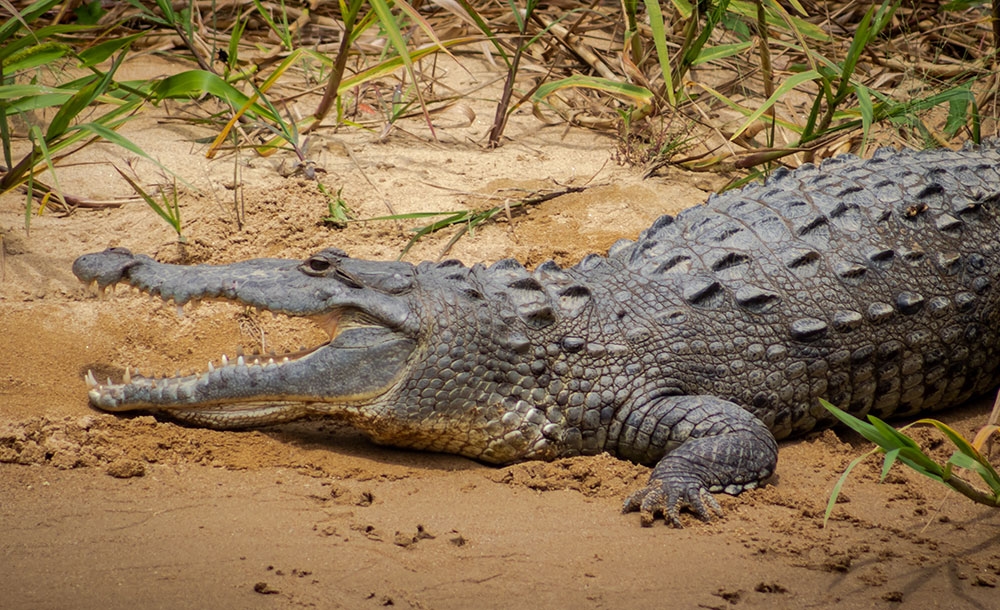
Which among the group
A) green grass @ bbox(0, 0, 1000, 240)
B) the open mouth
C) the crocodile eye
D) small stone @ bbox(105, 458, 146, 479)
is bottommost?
small stone @ bbox(105, 458, 146, 479)

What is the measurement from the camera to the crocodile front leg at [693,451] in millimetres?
3201

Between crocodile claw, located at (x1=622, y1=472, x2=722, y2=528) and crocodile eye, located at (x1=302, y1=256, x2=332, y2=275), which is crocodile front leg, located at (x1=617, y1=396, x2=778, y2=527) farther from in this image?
crocodile eye, located at (x1=302, y1=256, x2=332, y2=275)

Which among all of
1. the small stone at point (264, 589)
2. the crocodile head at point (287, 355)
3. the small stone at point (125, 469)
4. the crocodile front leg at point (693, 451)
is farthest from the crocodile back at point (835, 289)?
the small stone at point (125, 469)

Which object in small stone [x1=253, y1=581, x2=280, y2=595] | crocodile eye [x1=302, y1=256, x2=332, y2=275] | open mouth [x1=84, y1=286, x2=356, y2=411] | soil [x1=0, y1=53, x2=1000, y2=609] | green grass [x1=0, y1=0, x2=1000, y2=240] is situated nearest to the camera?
small stone [x1=253, y1=581, x2=280, y2=595]

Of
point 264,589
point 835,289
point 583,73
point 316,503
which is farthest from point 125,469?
point 583,73

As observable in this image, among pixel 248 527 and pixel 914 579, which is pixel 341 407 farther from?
pixel 914 579

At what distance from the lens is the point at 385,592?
2555 millimetres

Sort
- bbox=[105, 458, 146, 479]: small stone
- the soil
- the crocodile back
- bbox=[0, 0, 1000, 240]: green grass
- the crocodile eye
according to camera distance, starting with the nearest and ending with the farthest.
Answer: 1. the soil
2. bbox=[105, 458, 146, 479]: small stone
3. the crocodile eye
4. the crocodile back
5. bbox=[0, 0, 1000, 240]: green grass

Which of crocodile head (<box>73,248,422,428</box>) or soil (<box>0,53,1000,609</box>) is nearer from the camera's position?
soil (<box>0,53,1000,609</box>)

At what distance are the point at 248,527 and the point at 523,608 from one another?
88 centimetres

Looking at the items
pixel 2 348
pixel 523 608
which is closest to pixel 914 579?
pixel 523 608

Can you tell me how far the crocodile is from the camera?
350 centimetres

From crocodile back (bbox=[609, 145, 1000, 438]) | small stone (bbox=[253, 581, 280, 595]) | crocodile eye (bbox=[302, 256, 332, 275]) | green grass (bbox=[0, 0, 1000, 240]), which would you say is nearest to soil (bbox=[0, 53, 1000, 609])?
small stone (bbox=[253, 581, 280, 595])

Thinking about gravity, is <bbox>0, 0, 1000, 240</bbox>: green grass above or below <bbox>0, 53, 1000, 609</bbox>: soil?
above
